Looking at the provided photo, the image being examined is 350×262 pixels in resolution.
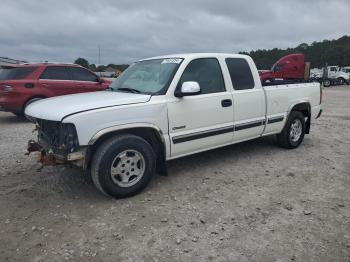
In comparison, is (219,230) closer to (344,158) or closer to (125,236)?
(125,236)

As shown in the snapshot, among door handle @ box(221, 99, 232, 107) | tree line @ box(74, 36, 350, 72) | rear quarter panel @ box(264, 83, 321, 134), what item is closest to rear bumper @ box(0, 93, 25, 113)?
door handle @ box(221, 99, 232, 107)

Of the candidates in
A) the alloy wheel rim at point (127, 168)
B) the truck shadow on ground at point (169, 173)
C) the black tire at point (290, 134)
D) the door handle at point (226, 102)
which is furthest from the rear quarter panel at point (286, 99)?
the alloy wheel rim at point (127, 168)

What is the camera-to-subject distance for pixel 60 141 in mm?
3871

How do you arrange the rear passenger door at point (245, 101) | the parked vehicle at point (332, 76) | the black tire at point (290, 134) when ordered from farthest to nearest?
the parked vehicle at point (332, 76) → the black tire at point (290, 134) → the rear passenger door at point (245, 101)

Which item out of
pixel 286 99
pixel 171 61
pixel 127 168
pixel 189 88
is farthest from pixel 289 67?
pixel 127 168

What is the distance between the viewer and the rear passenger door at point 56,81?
9.75 metres

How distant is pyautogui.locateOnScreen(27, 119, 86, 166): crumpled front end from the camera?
377cm

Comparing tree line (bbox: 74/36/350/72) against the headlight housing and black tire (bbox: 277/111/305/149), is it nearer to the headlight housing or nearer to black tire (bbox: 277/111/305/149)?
black tire (bbox: 277/111/305/149)

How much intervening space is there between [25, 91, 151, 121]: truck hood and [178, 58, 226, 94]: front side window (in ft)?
2.65

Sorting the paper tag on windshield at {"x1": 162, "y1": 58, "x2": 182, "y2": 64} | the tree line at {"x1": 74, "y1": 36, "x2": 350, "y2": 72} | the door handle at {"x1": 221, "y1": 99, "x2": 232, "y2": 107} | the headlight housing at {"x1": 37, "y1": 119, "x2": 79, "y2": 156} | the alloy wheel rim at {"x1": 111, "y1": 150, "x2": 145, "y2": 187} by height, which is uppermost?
the tree line at {"x1": 74, "y1": 36, "x2": 350, "y2": 72}

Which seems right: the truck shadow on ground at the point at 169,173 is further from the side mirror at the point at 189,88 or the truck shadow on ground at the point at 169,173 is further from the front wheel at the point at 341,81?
the front wheel at the point at 341,81

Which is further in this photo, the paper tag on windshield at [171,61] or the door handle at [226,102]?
the door handle at [226,102]

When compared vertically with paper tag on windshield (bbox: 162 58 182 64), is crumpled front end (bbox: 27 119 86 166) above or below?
below

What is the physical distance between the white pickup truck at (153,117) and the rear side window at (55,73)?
5202mm
